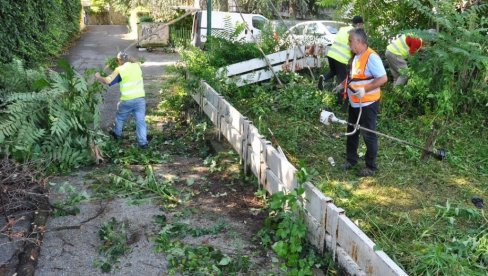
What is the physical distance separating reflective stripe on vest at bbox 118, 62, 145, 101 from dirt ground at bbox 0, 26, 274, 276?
805mm

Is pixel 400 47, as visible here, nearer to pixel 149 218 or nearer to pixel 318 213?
pixel 318 213

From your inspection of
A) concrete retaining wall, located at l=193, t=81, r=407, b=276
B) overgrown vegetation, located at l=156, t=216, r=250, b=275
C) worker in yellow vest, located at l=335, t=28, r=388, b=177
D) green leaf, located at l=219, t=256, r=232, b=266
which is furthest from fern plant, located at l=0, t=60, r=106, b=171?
worker in yellow vest, located at l=335, t=28, r=388, b=177

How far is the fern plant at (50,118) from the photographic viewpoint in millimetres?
6117

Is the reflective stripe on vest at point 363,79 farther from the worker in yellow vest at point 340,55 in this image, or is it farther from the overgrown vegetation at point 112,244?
the overgrown vegetation at point 112,244

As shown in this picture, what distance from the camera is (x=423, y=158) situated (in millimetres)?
6285

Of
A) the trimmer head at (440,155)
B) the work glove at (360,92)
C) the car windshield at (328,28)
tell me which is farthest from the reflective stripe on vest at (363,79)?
the car windshield at (328,28)

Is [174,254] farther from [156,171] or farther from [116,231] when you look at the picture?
[156,171]

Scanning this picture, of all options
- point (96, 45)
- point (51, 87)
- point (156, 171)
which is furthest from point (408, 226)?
point (96, 45)

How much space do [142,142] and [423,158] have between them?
4.07m

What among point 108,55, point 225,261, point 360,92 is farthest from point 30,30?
point 225,261

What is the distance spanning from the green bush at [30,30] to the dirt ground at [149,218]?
5.04 meters

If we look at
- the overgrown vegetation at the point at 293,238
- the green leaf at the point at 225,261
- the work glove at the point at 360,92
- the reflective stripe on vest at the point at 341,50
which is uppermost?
the reflective stripe on vest at the point at 341,50

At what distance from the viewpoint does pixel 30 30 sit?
1262cm

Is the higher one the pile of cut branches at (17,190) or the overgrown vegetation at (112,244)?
the pile of cut branches at (17,190)
